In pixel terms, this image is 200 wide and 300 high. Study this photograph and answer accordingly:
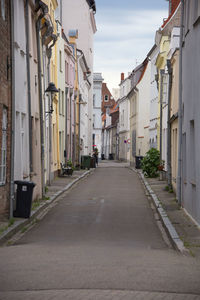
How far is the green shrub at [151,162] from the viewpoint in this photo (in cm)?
3259

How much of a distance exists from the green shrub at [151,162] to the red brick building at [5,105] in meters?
18.5

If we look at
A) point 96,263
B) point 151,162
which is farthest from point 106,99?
point 96,263

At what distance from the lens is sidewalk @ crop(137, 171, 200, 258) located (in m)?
11.0

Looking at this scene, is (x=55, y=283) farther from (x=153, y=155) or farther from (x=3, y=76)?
(x=153, y=155)

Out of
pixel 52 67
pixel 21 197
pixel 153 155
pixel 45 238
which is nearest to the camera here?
pixel 45 238

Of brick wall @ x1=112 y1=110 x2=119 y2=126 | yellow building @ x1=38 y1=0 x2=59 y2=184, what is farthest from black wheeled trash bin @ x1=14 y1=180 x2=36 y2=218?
brick wall @ x1=112 y1=110 x2=119 y2=126

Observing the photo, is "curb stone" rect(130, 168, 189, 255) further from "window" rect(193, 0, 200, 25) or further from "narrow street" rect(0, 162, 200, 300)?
"window" rect(193, 0, 200, 25)

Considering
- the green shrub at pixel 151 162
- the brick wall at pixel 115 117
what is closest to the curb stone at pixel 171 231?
the green shrub at pixel 151 162

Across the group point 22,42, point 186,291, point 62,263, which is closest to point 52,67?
point 22,42

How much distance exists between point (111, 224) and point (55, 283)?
24.4 feet

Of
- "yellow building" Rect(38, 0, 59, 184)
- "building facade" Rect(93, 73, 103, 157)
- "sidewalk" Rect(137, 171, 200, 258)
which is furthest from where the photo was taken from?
"building facade" Rect(93, 73, 103, 157)

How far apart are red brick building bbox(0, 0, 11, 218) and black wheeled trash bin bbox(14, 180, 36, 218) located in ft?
1.17

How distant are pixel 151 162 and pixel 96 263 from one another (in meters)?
24.5

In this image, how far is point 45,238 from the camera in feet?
40.3
